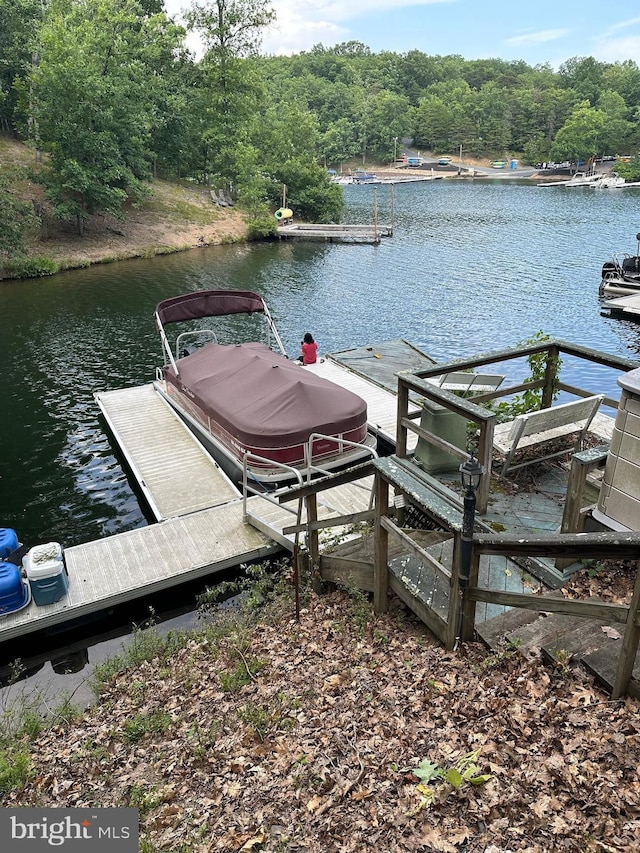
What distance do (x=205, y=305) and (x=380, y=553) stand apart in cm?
1138

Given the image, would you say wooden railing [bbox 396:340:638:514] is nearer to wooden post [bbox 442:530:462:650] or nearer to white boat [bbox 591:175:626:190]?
wooden post [bbox 442:530:462:650]

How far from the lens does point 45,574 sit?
307 inches

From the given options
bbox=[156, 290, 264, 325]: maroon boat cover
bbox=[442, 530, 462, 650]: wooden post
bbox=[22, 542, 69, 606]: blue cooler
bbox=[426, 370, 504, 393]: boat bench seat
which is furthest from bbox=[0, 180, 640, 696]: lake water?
bbox=[442, 530, 462, 650]: wooden post

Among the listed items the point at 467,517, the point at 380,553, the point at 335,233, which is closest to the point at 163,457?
the point at 380,553

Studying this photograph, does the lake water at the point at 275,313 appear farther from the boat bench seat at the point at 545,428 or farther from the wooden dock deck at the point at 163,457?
the boat bench seat at the point at 545,428

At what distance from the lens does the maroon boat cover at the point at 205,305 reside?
1494 cm

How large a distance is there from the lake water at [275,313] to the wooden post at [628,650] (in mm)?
9488

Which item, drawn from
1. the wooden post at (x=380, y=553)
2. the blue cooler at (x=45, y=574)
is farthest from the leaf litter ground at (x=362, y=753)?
the blue cooler at (x=45, y=574)

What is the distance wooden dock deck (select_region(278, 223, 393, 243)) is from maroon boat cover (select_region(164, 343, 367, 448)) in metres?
33.1

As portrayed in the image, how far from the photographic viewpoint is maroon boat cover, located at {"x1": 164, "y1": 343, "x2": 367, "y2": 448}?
420 inches

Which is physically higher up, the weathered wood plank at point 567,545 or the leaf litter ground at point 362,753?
the weathered wood plank at point 567,545

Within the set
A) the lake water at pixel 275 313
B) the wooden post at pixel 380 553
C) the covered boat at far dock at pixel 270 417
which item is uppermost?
the wooden post at pixel 380 553

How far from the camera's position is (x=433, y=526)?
282 inches

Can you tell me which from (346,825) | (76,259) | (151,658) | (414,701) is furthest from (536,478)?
(76,259)
